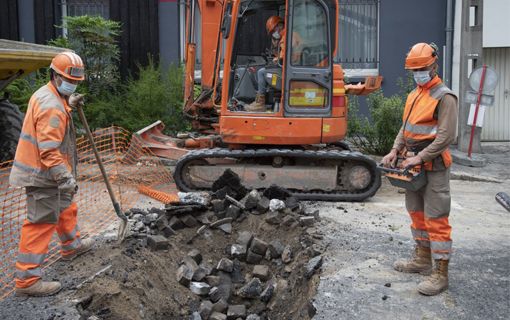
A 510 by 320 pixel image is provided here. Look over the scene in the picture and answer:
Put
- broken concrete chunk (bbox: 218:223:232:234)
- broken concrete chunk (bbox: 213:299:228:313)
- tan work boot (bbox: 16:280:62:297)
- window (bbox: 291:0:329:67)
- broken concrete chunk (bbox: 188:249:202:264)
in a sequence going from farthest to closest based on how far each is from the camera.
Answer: window (bbox: 291:0:329:67)
broken concrete chunk (bbox: 218:223:232:234)
broken concrete chunk (bbox: 188:249:202:264)
broken concrete chunk (bbox: 213:299:228:313)
tan work boot (bbox: 16:280:62:297)

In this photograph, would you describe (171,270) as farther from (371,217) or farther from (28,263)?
(371,217)

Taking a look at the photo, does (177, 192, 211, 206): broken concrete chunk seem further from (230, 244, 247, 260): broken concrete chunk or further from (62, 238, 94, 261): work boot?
(62, 238, 94, 261): work boot

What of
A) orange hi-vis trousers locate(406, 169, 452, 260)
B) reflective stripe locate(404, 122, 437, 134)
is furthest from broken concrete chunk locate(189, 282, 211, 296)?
reflective stripe locate(404, 122, 437, 134)

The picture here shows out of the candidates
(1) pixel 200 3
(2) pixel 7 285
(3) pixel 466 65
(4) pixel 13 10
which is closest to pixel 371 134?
(3) pixel 466 65

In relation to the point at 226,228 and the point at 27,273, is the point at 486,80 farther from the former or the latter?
the point at 27,273

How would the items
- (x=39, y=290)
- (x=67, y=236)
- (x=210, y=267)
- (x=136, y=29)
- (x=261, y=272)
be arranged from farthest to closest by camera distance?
(x=136, y=29) → (x=210, y=267) → (x=261, y=272) → (x=67, y=236) → (x=39, y=290)

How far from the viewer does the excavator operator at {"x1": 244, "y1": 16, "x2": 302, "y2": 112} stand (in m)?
8.36

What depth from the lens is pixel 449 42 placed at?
13914 millimetres

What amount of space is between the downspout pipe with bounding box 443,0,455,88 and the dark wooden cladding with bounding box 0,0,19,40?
403 inches

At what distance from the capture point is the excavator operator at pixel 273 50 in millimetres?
8359

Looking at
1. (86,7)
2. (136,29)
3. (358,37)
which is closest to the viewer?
(136,29)

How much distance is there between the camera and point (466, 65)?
41.4ft

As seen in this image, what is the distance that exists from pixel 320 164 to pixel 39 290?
188 inches

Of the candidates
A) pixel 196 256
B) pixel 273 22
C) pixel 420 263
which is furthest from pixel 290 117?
→ pixel 420 263
